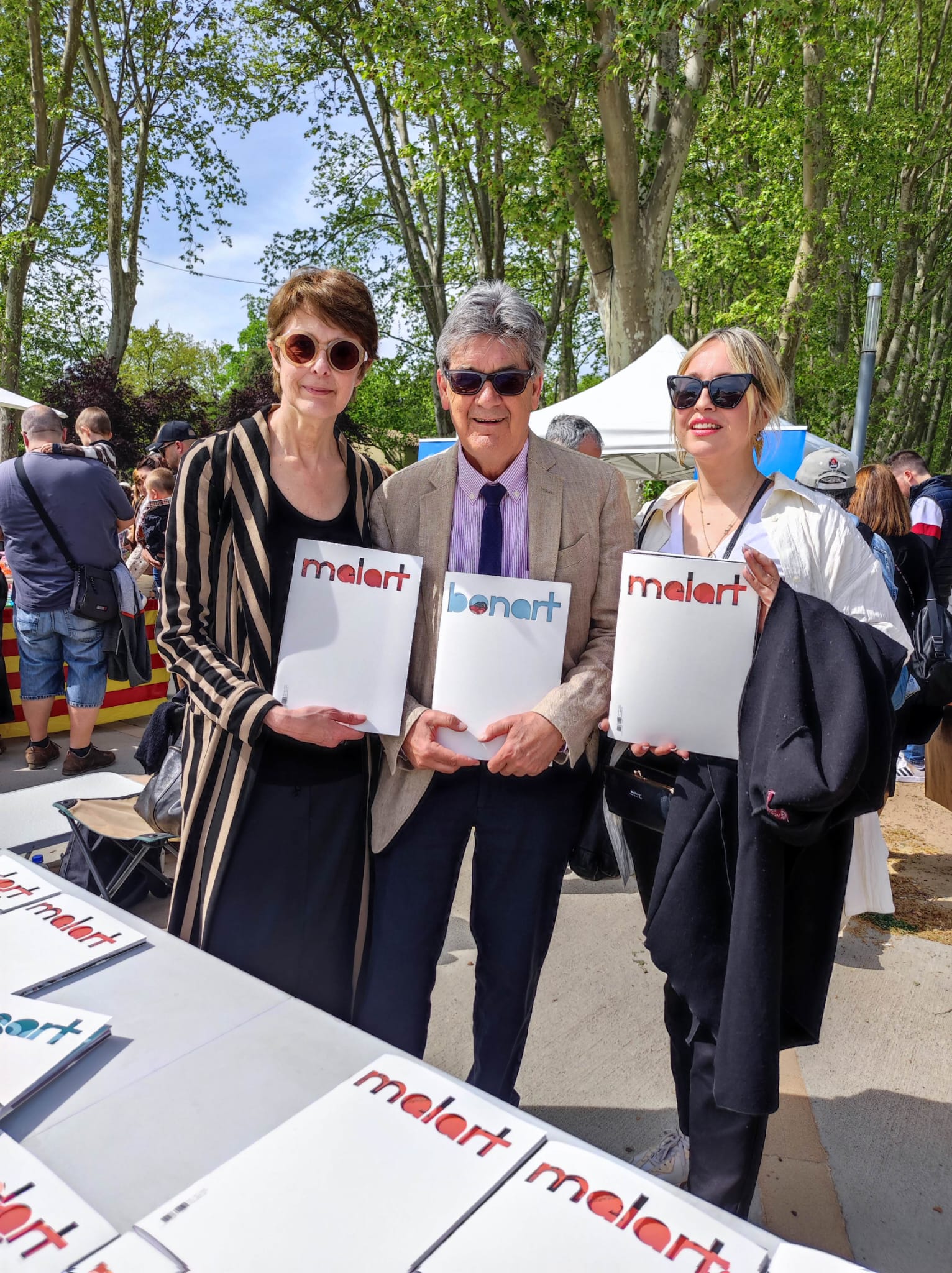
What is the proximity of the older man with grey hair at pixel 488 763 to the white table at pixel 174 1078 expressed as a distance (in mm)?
670

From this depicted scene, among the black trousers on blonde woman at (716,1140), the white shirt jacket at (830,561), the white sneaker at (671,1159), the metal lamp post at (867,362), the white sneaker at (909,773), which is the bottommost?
the white sneaker at (671,1159)

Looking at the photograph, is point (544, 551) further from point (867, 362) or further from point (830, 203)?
point (830, 203)

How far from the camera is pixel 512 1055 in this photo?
2.04 m

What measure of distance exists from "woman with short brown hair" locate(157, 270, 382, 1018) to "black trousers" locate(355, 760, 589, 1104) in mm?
142

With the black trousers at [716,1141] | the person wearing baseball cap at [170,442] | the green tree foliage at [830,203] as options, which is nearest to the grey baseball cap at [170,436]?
the person wearing baseball cap at [170,442]

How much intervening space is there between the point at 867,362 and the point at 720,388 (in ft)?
29.3

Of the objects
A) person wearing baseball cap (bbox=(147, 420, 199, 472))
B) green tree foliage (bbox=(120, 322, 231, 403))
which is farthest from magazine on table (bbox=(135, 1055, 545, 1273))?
green tree foliage (bbox=(120, 322, 231, 403))

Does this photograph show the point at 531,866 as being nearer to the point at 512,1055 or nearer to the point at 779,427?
the point at 512,1055

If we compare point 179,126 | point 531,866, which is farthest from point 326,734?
point 179,126

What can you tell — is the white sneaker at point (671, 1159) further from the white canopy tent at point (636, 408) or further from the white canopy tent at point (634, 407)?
the white canopy tent at point (634, 407)

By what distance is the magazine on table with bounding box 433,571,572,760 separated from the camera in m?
1.80

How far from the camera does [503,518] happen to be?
1961mm

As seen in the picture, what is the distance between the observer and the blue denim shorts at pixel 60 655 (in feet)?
17.7

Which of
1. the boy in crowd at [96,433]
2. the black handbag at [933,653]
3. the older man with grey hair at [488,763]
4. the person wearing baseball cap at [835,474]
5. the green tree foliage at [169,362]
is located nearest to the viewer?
the older man with grey hair at [488,763]
